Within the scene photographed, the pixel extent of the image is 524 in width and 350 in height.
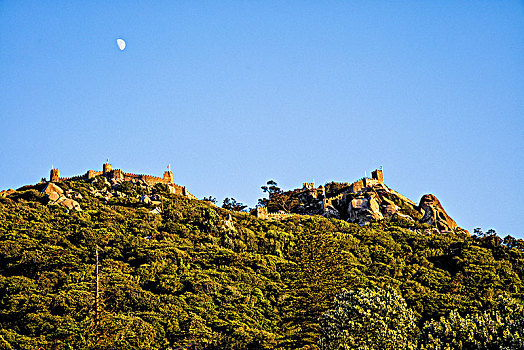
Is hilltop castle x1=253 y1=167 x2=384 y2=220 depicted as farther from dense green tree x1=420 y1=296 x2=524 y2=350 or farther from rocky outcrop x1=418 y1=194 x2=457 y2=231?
dense green tree x1=420 y1=296 x2=524 y2=350

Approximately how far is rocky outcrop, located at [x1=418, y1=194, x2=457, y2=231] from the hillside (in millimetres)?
326

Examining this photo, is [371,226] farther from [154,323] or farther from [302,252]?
[154,323]

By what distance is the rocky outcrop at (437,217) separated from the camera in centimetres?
6744

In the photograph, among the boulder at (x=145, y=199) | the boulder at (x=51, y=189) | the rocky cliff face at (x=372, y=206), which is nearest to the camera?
the boulder at (x=51, y=189)

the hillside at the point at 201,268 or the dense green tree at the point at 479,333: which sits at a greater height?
the hillside at the point at 201,268

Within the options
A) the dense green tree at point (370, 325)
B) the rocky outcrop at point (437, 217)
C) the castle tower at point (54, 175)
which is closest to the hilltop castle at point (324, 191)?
the rocky outcrop at point (437, 217)

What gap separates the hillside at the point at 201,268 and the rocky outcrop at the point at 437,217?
33 centimetres

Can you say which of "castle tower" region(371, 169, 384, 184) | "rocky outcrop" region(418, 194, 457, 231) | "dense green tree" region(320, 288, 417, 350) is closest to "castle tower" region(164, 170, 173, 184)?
"castle tower" region(371, 169, 384, 184)

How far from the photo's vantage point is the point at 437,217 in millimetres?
68562

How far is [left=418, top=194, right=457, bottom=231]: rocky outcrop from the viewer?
6744 cm

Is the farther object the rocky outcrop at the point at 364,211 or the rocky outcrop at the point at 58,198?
the rocky outcrop at the point at 364,211

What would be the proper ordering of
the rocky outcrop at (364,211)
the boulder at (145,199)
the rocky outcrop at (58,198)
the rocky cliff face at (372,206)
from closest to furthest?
the rocky outcrop at (58,198) → the boulder at (145,199) → the rocky outcrop at (364,211) → the rocky cliff face at (372,206)

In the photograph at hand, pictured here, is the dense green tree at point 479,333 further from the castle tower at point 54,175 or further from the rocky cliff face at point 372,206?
the castle tower at point 54,175

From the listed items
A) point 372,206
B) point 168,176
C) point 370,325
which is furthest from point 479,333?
point 168,176
